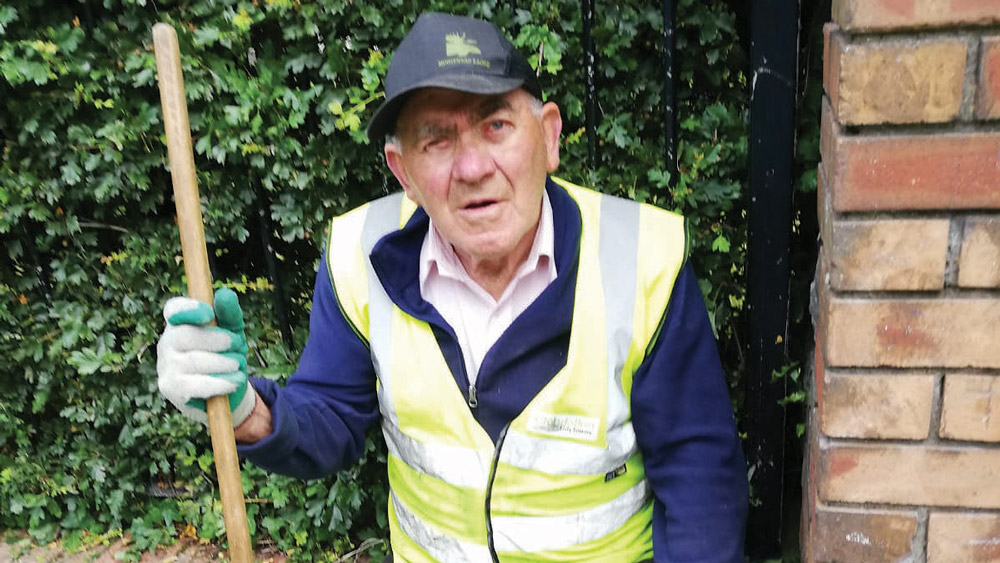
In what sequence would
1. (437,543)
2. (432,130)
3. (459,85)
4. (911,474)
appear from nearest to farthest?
1. (911,474)
2. (459,85)
3. (432,130)
4. (437,543)

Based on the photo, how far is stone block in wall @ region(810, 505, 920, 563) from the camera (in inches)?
54.5

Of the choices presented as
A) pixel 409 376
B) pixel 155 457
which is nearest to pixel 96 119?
pixel 155 457

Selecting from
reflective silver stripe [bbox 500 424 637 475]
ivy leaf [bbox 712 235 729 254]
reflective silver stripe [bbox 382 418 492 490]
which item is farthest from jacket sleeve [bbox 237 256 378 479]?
ivy leaf [bbox 712 235 729 254]

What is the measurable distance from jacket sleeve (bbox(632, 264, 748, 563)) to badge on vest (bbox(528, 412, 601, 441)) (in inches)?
3.8

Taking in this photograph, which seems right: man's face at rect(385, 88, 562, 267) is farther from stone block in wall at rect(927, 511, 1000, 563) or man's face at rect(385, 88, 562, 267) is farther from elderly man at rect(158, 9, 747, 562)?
stone block in wall at rect(927, 511, 1000, 563)

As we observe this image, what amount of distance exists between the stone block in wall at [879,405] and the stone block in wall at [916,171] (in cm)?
28

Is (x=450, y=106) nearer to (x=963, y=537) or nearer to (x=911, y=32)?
(x=911, y=32)

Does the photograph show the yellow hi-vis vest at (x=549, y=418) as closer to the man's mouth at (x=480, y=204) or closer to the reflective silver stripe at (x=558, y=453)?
the reflective silver stripe at (x=558, y=453)

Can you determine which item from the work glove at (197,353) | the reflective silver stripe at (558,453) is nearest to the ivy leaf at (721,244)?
the reflective silver stripe at (558,453)

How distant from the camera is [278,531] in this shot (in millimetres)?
2594

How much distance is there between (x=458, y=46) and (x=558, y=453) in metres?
0.82

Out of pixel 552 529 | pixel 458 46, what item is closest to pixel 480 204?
pixel 458 46

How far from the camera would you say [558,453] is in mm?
1675

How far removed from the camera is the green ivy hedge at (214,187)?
74.9 inches
